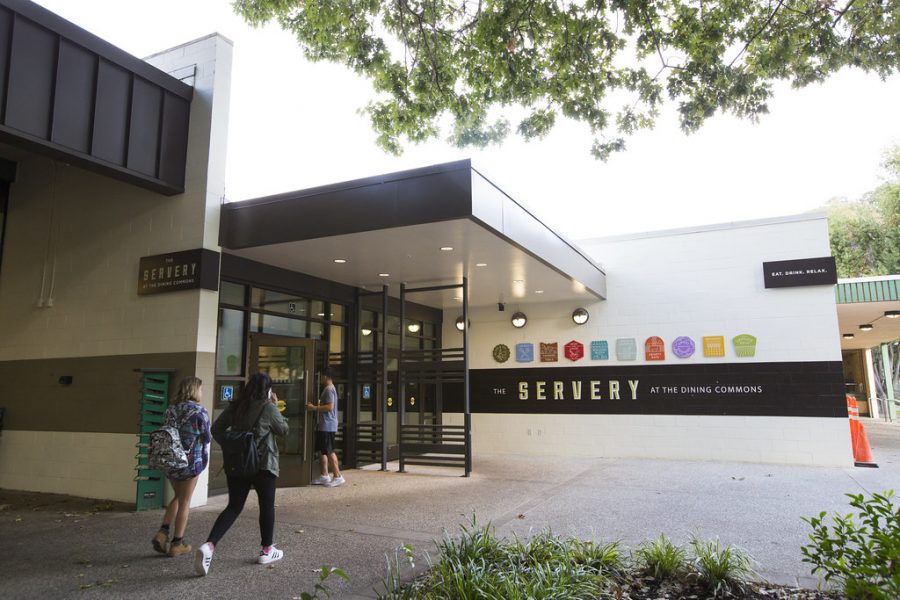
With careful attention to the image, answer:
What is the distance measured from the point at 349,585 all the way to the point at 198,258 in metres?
4.50

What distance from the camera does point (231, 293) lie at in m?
7.77

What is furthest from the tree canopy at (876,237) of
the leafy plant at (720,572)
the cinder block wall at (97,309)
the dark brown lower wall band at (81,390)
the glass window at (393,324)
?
the dark brown lower wall band at (81,390)

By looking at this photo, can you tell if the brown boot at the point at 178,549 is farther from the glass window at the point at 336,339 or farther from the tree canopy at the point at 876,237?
the tree canopy at the point at 876,237

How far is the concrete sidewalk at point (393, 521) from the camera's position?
414 cm

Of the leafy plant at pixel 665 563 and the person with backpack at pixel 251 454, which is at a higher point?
the person with backpack at pixel 251 454

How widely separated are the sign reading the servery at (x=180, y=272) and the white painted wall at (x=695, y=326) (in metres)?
6.91

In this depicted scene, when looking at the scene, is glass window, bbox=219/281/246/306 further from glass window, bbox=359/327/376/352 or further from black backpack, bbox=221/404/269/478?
black backpack, bbox=221/404/269/478

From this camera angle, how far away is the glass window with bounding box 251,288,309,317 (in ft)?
26.9

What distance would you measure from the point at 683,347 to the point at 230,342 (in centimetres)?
787

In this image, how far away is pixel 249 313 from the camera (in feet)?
26.0

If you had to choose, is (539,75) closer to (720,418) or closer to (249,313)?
(249,313)

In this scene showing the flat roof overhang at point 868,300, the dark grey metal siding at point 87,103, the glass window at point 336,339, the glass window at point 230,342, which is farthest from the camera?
the flat roof overhang at point 868,300

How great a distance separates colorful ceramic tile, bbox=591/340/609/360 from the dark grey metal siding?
26.0ft

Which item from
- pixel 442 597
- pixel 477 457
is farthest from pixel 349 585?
pixel 477 457
